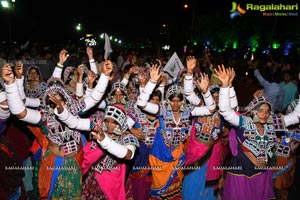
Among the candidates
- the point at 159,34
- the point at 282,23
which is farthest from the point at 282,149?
the point at 159,34

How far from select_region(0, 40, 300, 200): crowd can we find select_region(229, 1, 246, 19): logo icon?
40.8 meters

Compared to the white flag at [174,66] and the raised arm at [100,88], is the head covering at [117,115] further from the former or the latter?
the white flag at [174,66]

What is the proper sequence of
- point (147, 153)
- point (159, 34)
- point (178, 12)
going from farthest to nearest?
point (159, 34), point (178, 12), point (147, 153)

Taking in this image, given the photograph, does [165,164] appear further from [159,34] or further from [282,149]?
[159,34]

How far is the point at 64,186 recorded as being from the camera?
4.11m

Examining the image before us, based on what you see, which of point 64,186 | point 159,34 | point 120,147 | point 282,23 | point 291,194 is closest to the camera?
point 120,147

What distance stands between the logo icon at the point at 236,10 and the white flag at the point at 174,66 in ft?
127

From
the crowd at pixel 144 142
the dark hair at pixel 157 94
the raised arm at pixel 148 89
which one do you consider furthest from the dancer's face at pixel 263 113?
the dark hair at pixel 157 94

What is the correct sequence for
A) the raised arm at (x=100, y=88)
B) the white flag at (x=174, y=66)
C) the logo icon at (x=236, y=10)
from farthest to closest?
the logo icon at (x=236, y=10)
the white flag at (x=174, y=66)
the raised arm at (x=100, y=88)

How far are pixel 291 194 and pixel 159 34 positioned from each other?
65.2 metres

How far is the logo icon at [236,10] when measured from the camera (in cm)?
4362

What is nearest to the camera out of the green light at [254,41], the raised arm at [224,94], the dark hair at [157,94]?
the raised arm at [224,94]

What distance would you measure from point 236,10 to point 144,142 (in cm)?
4305

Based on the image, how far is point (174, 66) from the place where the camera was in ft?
25.0
